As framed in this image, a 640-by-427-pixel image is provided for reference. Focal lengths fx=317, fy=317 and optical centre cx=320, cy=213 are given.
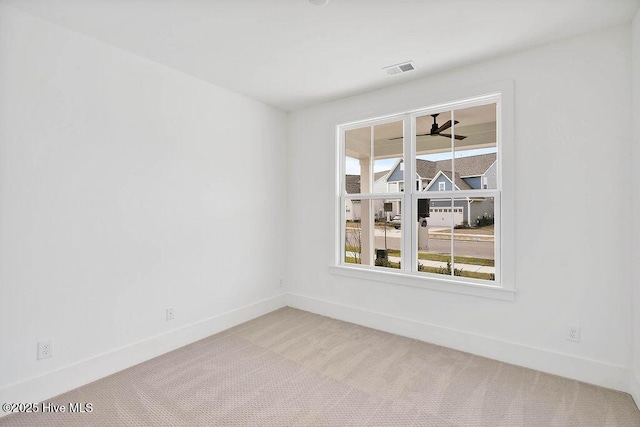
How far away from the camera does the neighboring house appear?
2.93 m

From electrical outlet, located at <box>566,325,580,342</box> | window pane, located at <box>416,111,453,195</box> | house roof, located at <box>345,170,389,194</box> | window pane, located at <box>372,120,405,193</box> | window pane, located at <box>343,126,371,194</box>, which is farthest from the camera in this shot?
house roof, located at <box>345,170,389,194</box>

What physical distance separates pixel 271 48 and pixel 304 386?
8.77ft

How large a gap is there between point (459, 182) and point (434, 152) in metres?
0.40

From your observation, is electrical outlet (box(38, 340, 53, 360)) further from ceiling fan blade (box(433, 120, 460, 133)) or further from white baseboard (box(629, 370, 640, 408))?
white baseboard (box(629, 370, 640, 408))

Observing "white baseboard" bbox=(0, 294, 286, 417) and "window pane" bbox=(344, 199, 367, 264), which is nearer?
"white baseboard" bbox=(0, 294, 286, 417)

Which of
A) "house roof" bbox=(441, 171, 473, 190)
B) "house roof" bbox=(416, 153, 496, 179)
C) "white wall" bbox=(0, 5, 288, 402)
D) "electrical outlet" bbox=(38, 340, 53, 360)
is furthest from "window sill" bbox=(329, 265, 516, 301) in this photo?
"electrical outlet" bbox=(38, 340, 53, 360)

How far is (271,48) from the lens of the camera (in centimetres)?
260

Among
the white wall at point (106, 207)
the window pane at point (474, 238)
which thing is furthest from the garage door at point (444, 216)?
the white wall at point (106, 207)

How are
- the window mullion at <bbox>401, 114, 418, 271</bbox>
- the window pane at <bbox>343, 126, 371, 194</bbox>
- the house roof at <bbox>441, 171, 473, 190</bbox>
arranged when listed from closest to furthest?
the house roof at <bbox>441, 171, 473, 190</bbox> < the window mullion at <bbox>401, 114, 418, 271</bbox> < the window pane at <bbox>343, 126, 371, 194</bbox>

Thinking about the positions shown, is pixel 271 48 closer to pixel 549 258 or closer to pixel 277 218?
pixel 277 218

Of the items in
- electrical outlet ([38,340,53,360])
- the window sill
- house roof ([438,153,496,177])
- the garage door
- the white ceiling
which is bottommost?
electrical outlet ([38,340,53,360])

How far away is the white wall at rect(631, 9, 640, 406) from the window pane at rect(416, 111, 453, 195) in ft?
4.22

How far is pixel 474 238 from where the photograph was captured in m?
2.97

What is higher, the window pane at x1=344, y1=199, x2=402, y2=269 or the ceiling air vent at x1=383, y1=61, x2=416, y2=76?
the ceiling air vent at x1=383, y1=61, x2=416, y2=76
